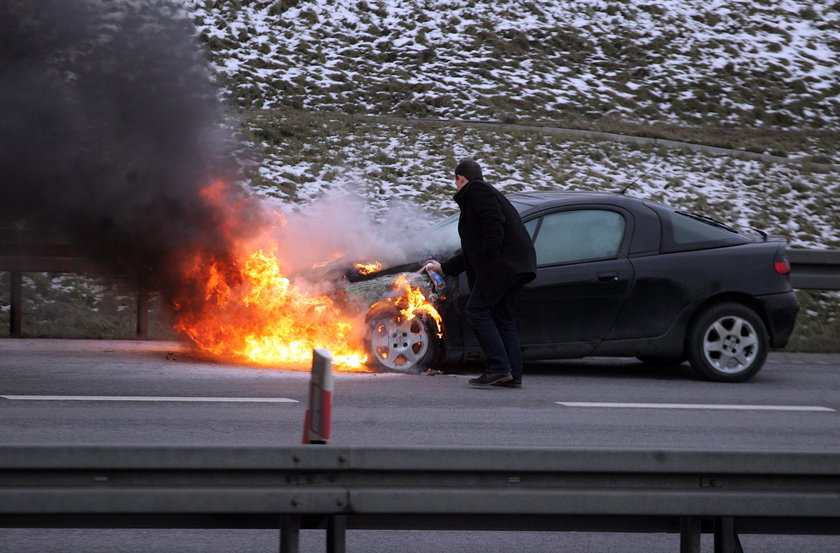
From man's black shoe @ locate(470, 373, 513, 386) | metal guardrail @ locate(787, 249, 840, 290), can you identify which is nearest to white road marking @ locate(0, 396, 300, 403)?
man's black shoe @ locate(470, 373, 513, 386)

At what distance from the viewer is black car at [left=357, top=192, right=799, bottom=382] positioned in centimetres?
884

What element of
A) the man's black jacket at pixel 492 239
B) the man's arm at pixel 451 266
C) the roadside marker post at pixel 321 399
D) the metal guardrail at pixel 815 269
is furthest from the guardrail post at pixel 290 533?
the metal guardrail at pixel 815 269

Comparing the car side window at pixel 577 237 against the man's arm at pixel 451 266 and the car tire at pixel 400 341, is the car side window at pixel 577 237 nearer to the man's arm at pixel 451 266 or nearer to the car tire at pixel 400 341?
the man's arm at pixel 451 266

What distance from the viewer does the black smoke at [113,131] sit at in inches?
375

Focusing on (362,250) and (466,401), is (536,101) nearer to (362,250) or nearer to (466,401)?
(362,250)

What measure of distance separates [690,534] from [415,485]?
3.02ft

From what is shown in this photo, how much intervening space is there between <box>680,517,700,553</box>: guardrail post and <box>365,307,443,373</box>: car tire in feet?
17.2

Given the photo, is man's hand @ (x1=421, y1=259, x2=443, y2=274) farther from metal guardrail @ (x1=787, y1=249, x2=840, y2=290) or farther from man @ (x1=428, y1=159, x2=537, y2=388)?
metal guardrail @ (x1=787, y1=249, x2=840, y2=290)

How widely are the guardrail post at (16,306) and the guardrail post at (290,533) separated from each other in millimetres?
8301

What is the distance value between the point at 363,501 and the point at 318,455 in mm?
197

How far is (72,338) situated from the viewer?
426 inches

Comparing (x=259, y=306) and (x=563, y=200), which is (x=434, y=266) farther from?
(x=259, y=306)

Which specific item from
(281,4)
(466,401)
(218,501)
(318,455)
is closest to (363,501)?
(318,455)

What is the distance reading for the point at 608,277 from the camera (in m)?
8.98
